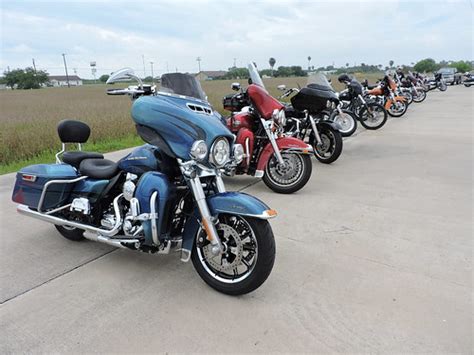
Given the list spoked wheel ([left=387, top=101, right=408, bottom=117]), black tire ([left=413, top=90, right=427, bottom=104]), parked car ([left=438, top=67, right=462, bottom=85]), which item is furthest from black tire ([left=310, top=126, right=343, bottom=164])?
parked car ([left=438, top=67, right=462, bottom=85])

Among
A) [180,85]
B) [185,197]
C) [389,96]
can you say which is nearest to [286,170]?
[185,197]

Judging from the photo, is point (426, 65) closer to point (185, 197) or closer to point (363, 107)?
point (363, 107)

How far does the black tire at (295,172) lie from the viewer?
4254mm

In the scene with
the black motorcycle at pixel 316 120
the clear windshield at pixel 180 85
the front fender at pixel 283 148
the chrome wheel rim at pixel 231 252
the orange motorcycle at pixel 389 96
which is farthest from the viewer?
the orange motorcycle at pixel 389 96

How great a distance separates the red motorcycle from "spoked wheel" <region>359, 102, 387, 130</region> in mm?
5372

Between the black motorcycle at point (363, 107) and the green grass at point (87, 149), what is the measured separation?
544 centimetres

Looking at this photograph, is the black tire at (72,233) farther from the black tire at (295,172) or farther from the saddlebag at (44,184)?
the black tire at (295,172)

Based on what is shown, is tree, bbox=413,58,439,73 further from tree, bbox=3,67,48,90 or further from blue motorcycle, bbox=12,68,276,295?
blue motorcycle, bbox=12,68,276,295

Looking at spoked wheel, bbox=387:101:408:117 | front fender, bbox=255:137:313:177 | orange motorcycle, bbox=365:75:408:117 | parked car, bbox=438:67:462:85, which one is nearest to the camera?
front fender, bbox=255:137:313:177

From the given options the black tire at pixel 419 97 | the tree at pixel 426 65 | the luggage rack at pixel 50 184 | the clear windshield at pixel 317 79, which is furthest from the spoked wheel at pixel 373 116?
the tree at pixel 426 65

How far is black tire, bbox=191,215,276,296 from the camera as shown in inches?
84.3

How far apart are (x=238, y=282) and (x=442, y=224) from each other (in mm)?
2224

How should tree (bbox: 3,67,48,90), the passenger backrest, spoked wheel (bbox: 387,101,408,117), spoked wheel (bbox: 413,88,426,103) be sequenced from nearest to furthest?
the passenger backrest, spoked wheel (bbox: 387,101,408,117), spoked wheel (bbox: 413,88,426,103), tree (bbox: 3,67,48,90)

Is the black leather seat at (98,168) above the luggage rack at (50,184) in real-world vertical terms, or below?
above
